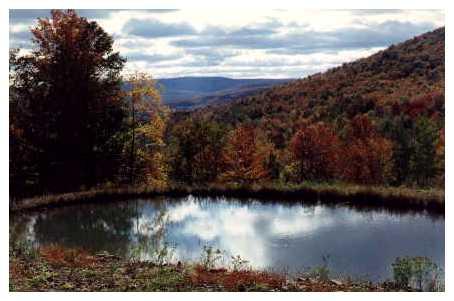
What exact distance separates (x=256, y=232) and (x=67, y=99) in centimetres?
869

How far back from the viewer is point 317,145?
3262 cm

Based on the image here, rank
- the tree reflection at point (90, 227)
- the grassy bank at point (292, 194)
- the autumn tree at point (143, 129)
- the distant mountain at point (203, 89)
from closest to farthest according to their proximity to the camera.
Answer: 1. the tree reflection at point (90, 227)
2. the grassy bank at point (292, 194)
3. the autumn tree at point (143, 129)
4. the distant mountain at point (203, 89)

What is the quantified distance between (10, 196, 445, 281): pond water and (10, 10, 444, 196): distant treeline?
3776 mm

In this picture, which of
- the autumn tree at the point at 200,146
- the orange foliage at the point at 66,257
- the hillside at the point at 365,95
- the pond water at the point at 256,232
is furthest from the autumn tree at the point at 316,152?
the orange foliage at the point at 66,257

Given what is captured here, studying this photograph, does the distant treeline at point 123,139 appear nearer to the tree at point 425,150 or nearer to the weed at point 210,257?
the tree at point 425,150

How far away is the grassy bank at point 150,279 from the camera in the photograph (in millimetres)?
10570

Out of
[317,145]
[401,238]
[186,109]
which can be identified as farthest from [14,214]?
[186,109]

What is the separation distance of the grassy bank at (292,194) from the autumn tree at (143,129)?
328 cm

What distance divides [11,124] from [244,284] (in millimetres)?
11389

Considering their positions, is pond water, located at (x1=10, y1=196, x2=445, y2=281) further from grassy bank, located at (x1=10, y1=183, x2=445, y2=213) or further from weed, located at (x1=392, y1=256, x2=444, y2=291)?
weed, located at (x1=392, y1=256, x2=444, y2=291)

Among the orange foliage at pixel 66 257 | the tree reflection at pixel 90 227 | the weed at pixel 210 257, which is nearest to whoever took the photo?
the orange foliage at pixel 66 257

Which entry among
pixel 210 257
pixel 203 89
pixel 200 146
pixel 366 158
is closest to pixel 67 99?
pixel 210 257

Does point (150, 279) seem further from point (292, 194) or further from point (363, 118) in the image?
point (363, 118)
